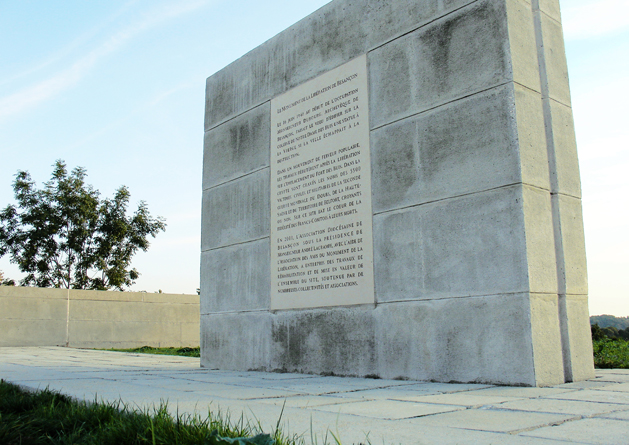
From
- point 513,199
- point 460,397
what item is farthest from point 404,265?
point 460,397

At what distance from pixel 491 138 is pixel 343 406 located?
9.17ft

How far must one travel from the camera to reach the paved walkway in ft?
8.21

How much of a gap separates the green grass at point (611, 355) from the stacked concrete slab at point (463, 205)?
1.69 meters

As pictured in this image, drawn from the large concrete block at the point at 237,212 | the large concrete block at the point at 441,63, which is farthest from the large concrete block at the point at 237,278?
the large concrete block at the point at 441,63

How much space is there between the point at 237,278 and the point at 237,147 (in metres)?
1.93

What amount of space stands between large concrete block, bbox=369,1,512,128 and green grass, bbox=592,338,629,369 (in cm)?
370

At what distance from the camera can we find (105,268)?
2817 centimetres

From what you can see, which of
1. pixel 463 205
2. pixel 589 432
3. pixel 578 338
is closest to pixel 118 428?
pixel 589 432

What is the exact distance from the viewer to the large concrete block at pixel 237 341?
7.04 m

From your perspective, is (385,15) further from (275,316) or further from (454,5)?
(275,316)

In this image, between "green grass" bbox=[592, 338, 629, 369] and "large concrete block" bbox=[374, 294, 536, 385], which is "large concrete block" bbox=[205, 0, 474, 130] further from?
"green grass" bbox=[592, 338, 629, 369]

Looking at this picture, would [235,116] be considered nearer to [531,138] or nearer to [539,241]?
[531,138]

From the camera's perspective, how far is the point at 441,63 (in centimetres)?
541

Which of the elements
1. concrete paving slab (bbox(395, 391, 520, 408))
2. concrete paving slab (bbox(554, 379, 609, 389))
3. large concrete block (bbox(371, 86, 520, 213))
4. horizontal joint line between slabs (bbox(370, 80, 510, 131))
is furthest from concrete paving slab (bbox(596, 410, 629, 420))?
horizontal joint line between slabs (bbox(370, 80, 510, 131))
